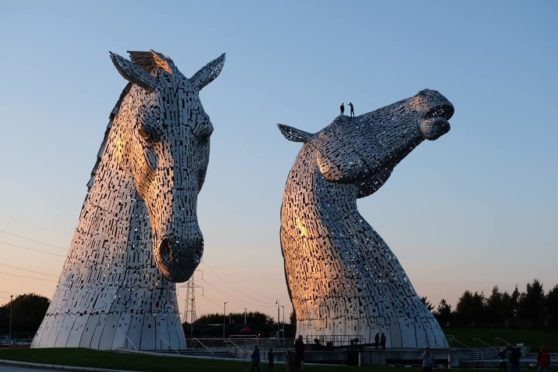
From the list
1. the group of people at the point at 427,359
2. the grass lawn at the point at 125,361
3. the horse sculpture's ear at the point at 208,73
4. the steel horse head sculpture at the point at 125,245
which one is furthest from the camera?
the horse sculpture's ear at the point at 208,73

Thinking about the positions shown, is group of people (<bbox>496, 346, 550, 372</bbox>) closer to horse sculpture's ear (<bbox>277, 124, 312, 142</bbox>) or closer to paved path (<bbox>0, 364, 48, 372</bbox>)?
paved path (<bbox>0, 364, 48, 372</bbox>)

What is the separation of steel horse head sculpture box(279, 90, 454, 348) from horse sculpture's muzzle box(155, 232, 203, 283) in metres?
13.1

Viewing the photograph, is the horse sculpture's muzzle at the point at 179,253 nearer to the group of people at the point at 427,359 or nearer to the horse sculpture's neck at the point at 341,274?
the group of people at the point at 427,359

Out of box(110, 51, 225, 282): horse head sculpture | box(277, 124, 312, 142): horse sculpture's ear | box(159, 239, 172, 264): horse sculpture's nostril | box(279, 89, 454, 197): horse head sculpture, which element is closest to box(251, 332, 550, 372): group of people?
box(110, 51, 225, 282): horse head sculpture

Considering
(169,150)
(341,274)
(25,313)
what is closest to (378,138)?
(341,274)

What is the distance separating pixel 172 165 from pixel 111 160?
4025 mm

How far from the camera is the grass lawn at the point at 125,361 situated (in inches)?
599

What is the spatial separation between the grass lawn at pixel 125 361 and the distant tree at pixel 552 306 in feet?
169

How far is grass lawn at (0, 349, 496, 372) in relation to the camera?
49.9 feet

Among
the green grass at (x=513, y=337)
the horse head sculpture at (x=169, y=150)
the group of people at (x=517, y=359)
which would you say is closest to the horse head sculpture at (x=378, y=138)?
the group of people at (x=517, y=359)

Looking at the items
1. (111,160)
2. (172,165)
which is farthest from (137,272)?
(172,165)

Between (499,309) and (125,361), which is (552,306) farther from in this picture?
(125,361)

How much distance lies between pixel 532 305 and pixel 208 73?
191 ft

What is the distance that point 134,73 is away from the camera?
15547 millimetres
